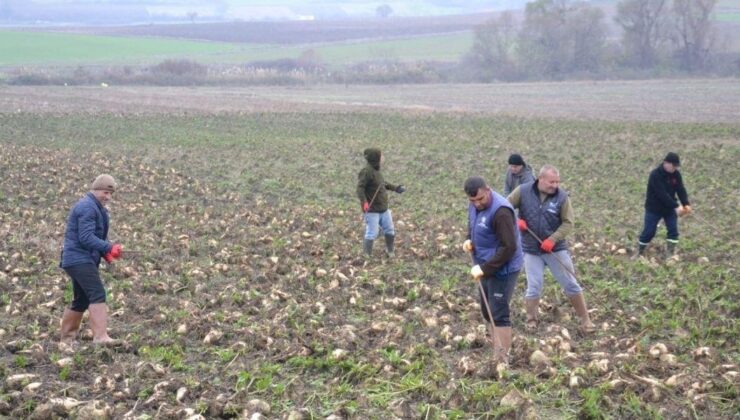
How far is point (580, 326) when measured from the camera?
10.5 meters

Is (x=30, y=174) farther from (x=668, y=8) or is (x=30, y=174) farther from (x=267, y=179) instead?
(x=668, y=8)

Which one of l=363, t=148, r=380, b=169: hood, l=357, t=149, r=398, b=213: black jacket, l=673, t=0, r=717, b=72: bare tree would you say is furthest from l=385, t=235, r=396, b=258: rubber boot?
l=673, t=0, r=717, b=72: bare tree

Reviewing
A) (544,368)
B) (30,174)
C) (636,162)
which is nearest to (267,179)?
(30,174)

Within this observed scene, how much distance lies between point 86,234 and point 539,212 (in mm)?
4902

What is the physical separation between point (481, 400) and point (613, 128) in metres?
29.4

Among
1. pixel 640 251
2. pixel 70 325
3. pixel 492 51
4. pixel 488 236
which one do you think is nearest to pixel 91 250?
pixel 70 325

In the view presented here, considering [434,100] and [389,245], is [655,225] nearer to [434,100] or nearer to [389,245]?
[389,245]

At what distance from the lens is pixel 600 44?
3319 inches

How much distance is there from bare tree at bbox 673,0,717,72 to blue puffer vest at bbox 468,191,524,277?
252ft

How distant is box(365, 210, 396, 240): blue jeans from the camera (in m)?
14.4

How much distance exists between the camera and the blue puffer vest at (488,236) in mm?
8727


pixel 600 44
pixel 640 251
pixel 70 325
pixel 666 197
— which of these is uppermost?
pixel 600 44

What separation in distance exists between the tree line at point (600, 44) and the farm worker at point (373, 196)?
6797 centimetres

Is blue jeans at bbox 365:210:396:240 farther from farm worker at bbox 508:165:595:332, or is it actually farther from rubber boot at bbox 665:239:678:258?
rubber boot at bbox 665:239:678:258
